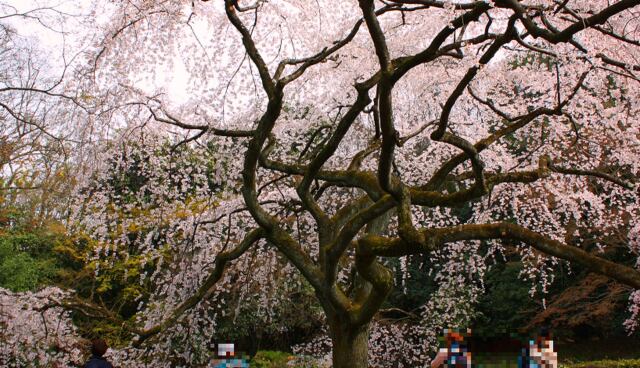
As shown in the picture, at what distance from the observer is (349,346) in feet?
16.0

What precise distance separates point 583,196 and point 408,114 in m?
2.14

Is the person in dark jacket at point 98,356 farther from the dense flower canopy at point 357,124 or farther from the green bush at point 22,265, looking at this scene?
the green bush at point 22,265

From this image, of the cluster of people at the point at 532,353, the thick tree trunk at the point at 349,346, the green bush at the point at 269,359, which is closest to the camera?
the cluster of people at the point at 532,353

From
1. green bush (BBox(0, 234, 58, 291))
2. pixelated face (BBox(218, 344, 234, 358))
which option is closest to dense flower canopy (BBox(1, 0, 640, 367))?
pixelated face (BBox(218, 344, 234, 358))

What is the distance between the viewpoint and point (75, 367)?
880 centimetres

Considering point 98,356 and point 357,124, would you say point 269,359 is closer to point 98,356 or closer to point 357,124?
point 357,124

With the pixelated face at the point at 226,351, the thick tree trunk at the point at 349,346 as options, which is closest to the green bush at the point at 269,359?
Answer: the thick tree trunk at the point at 349,346

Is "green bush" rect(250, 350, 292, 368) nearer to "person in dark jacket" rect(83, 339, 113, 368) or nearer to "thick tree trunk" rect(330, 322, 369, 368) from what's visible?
"thick tree trunk" rect(330, 322, 369, 368)

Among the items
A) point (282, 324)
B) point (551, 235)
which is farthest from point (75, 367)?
point (551, 235)

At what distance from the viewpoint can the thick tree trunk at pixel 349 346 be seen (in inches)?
191

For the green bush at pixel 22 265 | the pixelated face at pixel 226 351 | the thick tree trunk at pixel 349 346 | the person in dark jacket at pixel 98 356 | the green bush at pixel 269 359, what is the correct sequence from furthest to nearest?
the green bush at pixel 22 265 < the green bush at pixel 269 359 < the thick tree trunk at pixel 349 346 < the person in dark jacket at pixel 98 356 < the pixelated face at pixel 226 351

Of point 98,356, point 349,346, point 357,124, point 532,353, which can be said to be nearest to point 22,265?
point 357,124

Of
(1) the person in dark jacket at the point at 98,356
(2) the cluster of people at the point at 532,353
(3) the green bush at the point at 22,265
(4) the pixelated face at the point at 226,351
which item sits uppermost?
(3) the green bush at the point at 22,265

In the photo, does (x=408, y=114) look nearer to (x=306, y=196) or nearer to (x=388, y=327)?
(x=306, y=196)
